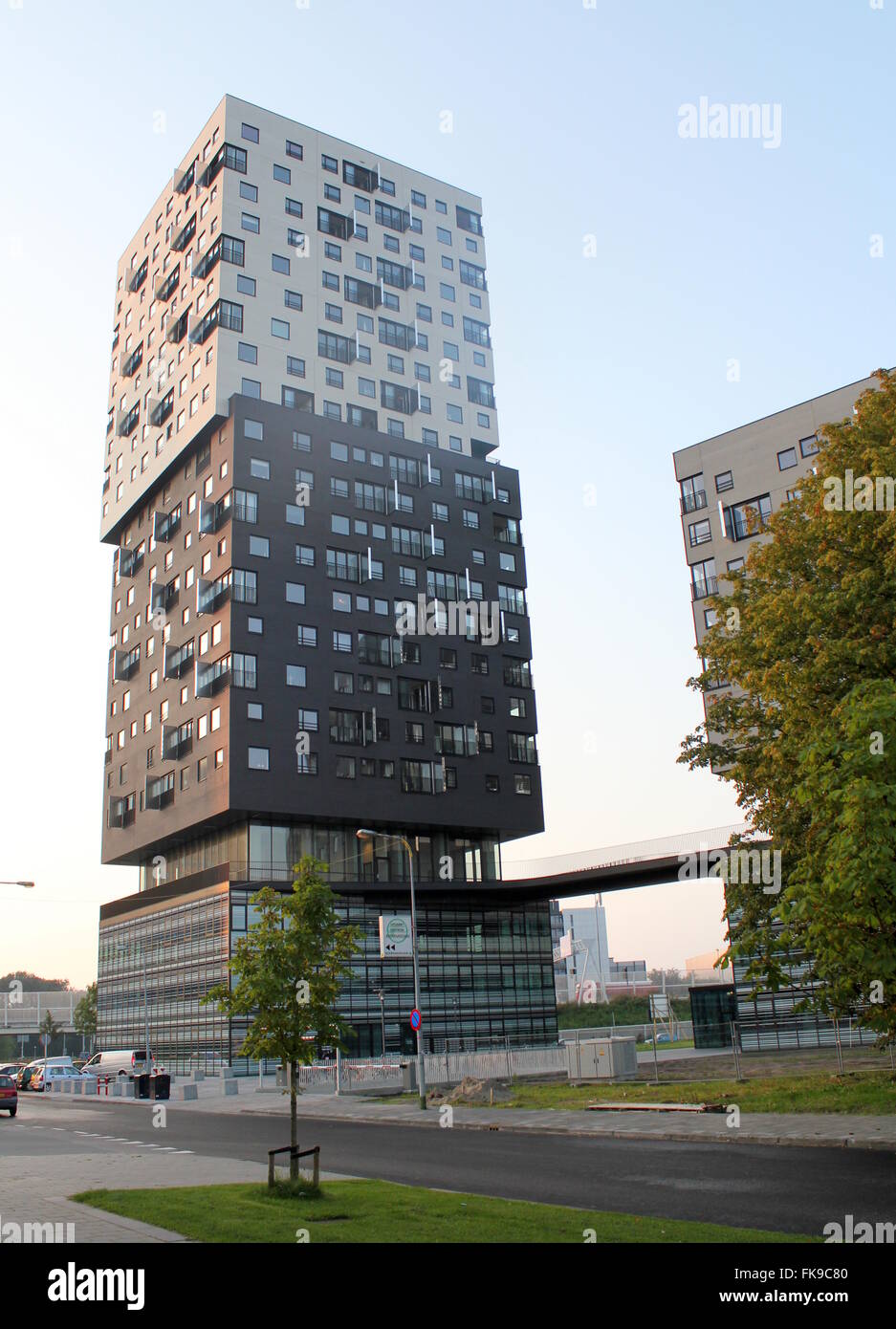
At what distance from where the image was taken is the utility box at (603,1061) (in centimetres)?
3922

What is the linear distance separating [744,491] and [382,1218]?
53946 mm

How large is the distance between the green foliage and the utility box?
24875mm

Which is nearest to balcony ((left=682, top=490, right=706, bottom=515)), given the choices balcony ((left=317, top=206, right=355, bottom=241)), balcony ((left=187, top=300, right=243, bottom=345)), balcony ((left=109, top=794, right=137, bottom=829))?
balcony ((left=187, top=300, right=243, bottom=345))

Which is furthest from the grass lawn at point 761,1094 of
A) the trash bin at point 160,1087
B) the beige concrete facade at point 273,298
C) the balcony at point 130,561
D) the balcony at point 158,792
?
the balcony at point 130,561

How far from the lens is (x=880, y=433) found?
23469mm

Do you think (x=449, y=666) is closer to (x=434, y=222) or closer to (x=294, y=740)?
(x=294, y=740)

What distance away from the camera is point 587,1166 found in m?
18.7

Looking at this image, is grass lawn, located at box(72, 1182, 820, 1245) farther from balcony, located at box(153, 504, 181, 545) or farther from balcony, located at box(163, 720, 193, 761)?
balcony, located at box(153, 504, 181, 545)

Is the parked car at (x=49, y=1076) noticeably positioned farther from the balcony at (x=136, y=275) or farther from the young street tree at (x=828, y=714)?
the balcony at (x=136, y=275)

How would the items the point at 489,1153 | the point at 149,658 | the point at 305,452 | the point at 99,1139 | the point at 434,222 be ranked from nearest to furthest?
the point at 489,1153 < the point at 99,1139 < the point at 305,452 < the point at 149,658 < the point at 434,222

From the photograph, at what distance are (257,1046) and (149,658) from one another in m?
69.1

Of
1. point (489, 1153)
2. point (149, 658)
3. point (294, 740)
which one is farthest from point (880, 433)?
point (149, 658)

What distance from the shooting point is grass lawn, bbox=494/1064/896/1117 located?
25.4 metres

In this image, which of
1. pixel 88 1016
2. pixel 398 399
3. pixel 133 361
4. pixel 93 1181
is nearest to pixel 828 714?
pixel 93 1181
